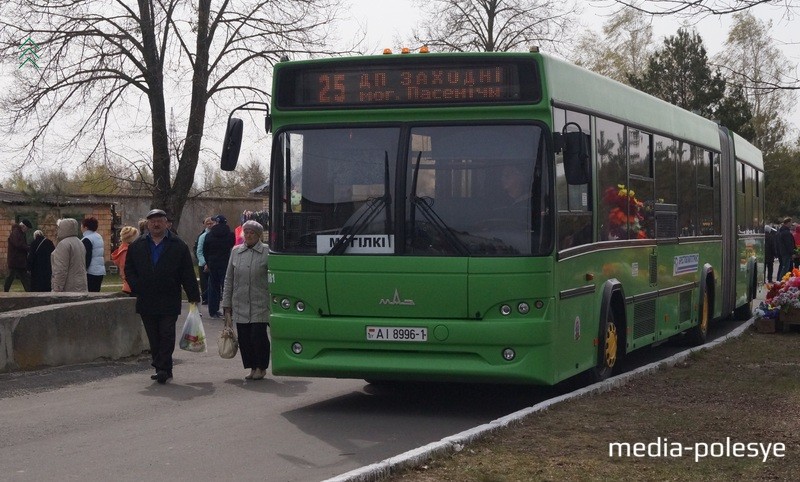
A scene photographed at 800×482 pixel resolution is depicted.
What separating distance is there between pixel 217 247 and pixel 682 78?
49.6m

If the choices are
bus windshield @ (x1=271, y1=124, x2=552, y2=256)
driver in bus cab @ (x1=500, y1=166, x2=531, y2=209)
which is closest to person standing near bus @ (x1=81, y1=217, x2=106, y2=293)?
bus windshield @ (x1=271, y1=124, x2=552, y2=256)

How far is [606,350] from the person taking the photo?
487 inches

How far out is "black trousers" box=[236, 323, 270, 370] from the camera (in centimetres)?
1343

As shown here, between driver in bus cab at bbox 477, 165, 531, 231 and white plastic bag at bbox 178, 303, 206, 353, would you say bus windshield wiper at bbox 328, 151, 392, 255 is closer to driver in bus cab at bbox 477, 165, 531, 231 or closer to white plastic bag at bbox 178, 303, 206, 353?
driver in bus cab at bbox 477, 165, 531, 231

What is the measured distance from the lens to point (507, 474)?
7668 mm

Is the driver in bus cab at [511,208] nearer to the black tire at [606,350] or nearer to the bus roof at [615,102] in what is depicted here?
the bus roof at [615,102]

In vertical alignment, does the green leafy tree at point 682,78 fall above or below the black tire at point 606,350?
above

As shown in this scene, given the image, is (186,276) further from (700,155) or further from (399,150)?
(700,155)

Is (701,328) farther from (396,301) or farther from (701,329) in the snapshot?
(396,301)

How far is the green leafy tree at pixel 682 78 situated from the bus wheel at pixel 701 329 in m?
50.5

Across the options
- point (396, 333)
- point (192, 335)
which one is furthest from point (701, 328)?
point (396, 333)

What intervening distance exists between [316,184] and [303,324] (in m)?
1.19

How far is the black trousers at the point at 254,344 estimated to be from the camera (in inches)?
529

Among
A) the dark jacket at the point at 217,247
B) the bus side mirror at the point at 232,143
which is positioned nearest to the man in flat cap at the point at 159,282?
the bus side mirror at the point at 232,143
